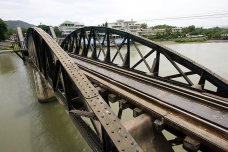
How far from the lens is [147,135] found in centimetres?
232

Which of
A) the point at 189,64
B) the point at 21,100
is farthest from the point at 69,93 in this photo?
the point at 21,100

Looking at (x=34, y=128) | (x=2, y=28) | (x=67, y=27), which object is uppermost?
(x=67, y=27)

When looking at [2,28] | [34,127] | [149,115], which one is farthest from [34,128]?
[2,28]

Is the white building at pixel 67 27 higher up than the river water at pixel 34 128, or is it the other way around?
the white building at pixel 67 27

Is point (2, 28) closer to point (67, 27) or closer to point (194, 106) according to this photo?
point (67, 27)

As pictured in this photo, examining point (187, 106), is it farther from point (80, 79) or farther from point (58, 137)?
point (58, 137)

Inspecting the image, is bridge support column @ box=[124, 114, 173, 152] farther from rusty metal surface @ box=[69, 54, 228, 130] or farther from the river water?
the river water

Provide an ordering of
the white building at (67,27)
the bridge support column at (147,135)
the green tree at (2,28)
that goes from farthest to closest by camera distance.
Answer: the white building at (67,27) → the green tree at (2,28) → the bridge support column at (147,135)

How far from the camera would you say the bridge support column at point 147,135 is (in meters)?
2.21

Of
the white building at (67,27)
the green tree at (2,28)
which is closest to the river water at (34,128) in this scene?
the green tree at (2,28)

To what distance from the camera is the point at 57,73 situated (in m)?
3.59

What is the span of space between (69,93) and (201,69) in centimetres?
336

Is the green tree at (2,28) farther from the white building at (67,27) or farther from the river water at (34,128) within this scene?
the river water at (34,128)

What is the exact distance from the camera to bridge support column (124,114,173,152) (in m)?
2.21
